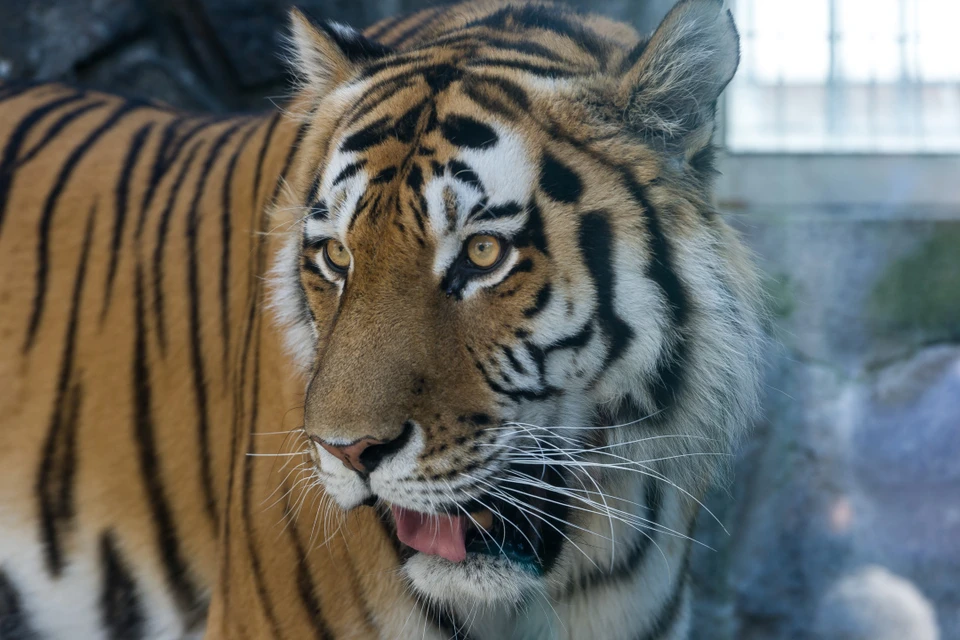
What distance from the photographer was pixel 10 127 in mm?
1773

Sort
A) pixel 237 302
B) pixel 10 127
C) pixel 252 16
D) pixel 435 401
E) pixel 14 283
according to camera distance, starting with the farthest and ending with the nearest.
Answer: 1. pixel 252 16
2. pixel 10 127
3. pixel 14 283
4. pixel 237 302
5. pixel 435 401

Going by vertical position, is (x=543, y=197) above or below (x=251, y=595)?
above

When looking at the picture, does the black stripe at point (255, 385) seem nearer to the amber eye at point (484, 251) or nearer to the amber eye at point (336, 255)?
the amber eye at point (336, 255)

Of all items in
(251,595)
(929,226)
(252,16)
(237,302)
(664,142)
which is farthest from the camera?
(252,16)

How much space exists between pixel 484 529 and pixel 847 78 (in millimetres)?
2132

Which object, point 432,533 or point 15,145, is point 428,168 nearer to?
point 432,533

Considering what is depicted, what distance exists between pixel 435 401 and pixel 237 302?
2.15 feet

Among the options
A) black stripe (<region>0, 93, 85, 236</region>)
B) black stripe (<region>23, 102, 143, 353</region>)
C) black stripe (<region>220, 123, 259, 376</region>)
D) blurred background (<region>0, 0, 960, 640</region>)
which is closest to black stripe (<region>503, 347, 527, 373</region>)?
black stripe (<region>220, 123, 259, 376</region>)

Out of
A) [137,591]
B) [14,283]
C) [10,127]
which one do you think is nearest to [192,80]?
[10,127]

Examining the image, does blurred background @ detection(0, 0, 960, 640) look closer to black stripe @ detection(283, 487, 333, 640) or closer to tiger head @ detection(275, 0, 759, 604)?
tiger head @ detection(275, 0, 759, 604)

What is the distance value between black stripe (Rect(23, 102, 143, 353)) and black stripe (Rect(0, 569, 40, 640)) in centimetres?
41

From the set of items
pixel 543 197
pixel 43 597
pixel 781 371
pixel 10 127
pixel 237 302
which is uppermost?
pixel 10 127

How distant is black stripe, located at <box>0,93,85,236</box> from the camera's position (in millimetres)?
1695

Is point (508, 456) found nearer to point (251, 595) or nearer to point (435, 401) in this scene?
point (435, 401)
